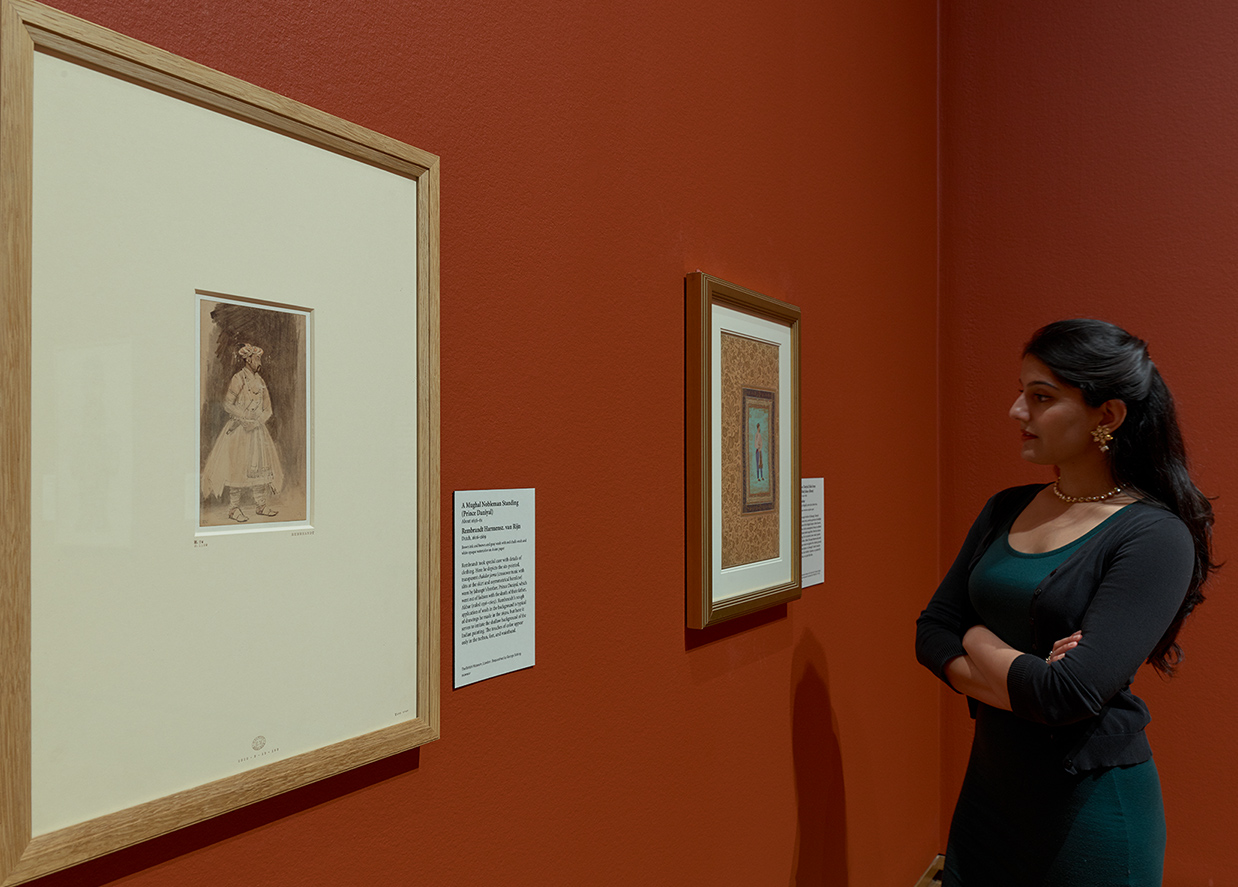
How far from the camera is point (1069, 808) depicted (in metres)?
1.84

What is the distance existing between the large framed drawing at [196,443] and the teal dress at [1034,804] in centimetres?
138

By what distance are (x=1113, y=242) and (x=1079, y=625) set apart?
1.93 metres

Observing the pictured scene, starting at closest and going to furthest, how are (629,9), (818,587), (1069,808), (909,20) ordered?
(629,9) < (1069,808) < (818,587) < (909,20)

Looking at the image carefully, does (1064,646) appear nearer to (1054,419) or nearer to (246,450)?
(1054,419)

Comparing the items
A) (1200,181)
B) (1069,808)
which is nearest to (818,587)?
(1069,808)

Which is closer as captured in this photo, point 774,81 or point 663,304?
point 663,304

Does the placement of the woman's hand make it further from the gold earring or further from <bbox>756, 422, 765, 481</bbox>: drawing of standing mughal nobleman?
<bbox>756, 422, 765, 481</bbox>: drawing of standing mughal nobleman

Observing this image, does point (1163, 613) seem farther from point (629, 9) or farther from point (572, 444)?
point (629, 9)

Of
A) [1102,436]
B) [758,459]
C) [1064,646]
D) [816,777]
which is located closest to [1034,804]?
[1064,646]

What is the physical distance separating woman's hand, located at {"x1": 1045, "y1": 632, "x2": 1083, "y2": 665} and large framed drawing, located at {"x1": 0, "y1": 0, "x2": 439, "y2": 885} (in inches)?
50.6

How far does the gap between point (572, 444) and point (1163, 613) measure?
126 cm

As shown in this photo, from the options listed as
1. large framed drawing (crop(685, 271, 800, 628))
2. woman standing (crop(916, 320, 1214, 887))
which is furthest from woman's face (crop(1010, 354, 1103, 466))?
large framed drawing (crop(685, 271, 800, 628))

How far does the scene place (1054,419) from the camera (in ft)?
6.36

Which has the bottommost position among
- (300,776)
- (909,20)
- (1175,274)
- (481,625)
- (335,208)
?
(300,776)
